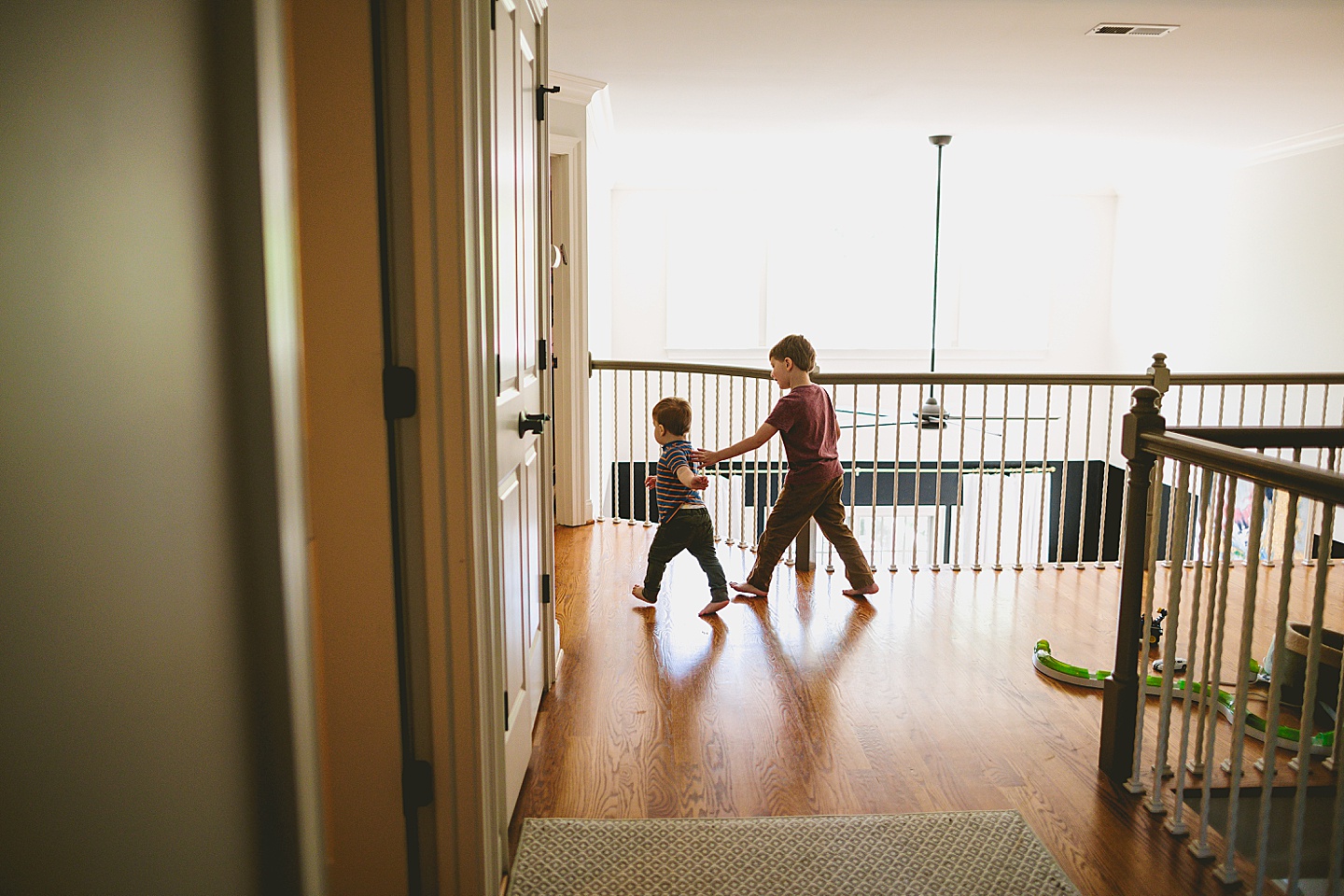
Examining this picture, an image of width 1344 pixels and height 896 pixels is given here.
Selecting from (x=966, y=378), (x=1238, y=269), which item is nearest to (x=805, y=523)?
(x=966, y=378)

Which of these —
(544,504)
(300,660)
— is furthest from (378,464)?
(544,504)

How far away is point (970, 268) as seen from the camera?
9.08m

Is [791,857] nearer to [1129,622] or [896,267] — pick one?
[1129,622]

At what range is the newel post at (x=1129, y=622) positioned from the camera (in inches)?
93.0

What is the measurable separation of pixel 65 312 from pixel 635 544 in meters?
4.20

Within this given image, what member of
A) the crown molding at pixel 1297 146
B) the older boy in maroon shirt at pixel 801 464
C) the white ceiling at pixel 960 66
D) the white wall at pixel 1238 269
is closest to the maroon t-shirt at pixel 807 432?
the older boy in maroon shirt at pixel 801 464

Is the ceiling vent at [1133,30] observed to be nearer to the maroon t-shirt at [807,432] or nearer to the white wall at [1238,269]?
the maroon t-shirt at [807,432]

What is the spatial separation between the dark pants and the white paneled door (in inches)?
35.6

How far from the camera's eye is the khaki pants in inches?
150

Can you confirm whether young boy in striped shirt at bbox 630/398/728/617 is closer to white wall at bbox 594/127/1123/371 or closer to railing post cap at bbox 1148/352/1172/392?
railing post cap at bbox 1148/352/1172/392

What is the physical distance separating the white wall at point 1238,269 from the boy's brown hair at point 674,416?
16.5ft

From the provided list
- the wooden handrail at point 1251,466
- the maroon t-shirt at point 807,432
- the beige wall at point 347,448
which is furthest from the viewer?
the maroon t-shirt at point 807,432

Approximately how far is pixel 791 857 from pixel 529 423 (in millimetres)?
1182

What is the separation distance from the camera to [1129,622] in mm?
2395
